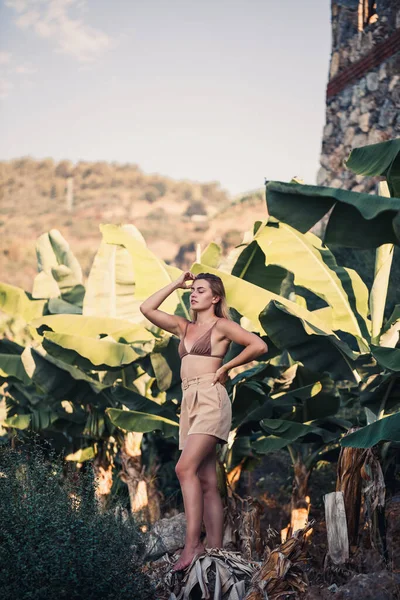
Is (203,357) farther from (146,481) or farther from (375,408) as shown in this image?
(146,481)

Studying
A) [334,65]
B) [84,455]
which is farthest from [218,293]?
[334,65]

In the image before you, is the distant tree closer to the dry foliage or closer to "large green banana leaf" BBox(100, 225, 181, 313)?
"large green banana leaf" BBox(100, 225, 181, 313)

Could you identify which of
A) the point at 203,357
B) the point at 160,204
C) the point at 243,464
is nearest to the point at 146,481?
the point at 243,464

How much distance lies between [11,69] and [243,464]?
50.0 metres

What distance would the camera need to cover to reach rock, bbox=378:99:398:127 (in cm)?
1222

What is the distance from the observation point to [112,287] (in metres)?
11.8

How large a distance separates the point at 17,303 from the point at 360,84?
628 centimetres

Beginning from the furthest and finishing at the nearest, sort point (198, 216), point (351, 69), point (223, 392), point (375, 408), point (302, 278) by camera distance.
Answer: point (198, 216) → point (351, 69) → point (302, 278) → point (375, 408) → point (223, 392)

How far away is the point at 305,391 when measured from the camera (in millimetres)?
9414

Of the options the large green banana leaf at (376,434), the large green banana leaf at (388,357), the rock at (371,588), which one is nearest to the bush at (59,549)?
the rock at (371,588)

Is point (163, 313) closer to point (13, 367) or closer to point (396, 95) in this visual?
point (13, 367)

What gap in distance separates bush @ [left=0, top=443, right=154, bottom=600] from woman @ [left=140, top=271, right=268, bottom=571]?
0.49 metres

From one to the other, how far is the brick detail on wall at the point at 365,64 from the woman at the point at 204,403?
7.09 m

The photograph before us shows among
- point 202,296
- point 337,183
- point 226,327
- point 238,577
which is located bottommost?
point 238,577
